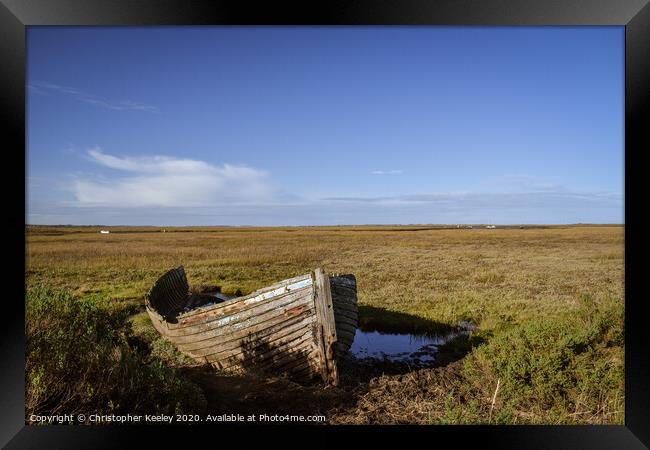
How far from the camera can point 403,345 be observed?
7.84 meters

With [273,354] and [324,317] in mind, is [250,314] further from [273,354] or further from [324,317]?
[324,317]

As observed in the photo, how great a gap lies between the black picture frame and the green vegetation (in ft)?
0.99

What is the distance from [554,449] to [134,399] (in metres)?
5.13

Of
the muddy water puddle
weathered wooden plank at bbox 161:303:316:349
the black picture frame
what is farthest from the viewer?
the muddy water puddle

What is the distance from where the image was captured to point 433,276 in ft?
44.6

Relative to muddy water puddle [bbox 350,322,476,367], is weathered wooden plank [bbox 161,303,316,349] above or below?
above

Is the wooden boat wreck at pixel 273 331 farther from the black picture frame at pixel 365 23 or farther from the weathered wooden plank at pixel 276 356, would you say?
the black picture frame at pixel 365 23

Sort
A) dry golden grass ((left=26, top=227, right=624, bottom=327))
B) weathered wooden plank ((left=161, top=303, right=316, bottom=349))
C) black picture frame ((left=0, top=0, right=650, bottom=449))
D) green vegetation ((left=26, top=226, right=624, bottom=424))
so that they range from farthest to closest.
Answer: dry golden grass ((left=26, top=227, right=624, bottom=327)) < weathered wooden plank ((left=161, top=303, right=316, bottom=349)) < green vegetation ((left=26, top=226, right=624, bottom=424)) < black picture frame ((left=0, top=0, right=650, bottom=449))

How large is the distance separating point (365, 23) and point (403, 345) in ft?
20.2

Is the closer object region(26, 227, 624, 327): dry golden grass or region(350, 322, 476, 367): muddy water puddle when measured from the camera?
region(350, 322, 476, 367): muddy water puddle

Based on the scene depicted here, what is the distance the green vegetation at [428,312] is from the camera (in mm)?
4773

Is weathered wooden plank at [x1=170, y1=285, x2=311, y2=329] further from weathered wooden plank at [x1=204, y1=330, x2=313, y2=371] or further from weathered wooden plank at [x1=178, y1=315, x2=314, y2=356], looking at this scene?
weathered wooden plank at [x1=204, y1=330, x2=313, y2=371]

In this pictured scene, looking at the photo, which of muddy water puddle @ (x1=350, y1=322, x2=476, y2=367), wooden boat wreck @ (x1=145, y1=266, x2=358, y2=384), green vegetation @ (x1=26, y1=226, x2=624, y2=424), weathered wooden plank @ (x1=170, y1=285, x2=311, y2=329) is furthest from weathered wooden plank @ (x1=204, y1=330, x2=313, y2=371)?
muddy water puddle @ (x1=350, y1=322, x2=476, y2=367)

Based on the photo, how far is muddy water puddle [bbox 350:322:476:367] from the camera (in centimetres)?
710
